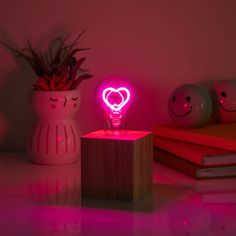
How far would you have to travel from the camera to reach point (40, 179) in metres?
0.85

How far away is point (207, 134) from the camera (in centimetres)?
91

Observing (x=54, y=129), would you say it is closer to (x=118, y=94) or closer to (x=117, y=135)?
(x=118, y=94)

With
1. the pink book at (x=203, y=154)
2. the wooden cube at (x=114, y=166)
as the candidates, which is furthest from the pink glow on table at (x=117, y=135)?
the pink book at (x=203, y=154)

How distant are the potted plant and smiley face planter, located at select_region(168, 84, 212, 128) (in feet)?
0.64

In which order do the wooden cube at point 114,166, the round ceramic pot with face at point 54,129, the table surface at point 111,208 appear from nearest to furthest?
the table surface at point 111,208
the wooden cube at point 114,166
the round ceramic pot with face at point 54,129

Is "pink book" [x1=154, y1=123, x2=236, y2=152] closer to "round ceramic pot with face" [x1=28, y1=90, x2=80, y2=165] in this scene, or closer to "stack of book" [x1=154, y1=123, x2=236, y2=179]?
"stack of book" [x1=154, y1=123, x2=236, y2=179]

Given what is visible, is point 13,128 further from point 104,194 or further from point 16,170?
point 104,194

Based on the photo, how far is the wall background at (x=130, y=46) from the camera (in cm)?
105

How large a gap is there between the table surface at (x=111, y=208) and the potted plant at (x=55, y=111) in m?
0.05

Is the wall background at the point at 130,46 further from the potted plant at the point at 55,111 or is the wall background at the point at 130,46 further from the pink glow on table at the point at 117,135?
the pink glow on table at the point at 117,135

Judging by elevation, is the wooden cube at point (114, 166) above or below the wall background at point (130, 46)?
below

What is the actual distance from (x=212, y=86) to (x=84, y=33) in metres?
0.31

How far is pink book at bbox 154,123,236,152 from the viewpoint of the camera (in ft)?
2.83

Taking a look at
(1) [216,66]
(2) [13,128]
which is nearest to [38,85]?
(2) [13,128]
